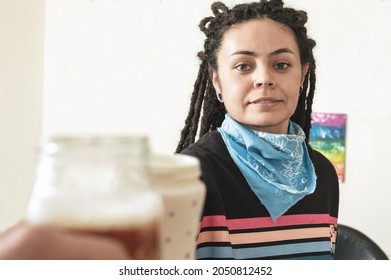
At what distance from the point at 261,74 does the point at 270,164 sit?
0.47ft

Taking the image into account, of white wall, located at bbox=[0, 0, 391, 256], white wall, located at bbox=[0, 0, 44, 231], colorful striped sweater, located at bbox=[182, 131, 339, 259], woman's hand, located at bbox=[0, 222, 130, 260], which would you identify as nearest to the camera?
woman's hand, located at bbox=[0, 222, 130, 260]

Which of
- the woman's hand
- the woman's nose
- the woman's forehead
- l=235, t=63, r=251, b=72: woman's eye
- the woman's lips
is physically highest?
the woman's forehead

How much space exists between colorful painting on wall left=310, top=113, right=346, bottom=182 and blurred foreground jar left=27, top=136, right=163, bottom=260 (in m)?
1.53

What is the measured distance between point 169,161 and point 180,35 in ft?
4.38

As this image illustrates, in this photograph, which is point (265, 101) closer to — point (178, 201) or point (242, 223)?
point (242, 223)

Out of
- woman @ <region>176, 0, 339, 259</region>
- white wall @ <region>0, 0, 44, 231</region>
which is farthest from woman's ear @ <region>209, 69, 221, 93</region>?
white wall @ <region>0, 0, 44, 231</region>

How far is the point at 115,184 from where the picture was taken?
0.17 metres

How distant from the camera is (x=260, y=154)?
29.6 inches

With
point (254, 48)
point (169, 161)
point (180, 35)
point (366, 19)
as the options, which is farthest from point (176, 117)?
point (169, 161)

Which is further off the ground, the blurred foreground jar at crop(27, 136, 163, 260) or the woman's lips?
the woman's lips

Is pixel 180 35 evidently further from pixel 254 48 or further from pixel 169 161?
pixel 169 161

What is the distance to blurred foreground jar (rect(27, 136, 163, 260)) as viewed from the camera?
0.55 ft

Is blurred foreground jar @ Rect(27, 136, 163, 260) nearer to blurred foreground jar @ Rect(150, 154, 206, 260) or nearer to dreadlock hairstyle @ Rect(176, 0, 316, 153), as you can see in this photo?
blurred foreground jar @ Rect(150, 154, 206, 260)

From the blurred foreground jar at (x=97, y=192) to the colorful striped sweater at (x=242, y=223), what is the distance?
1.56 ft
